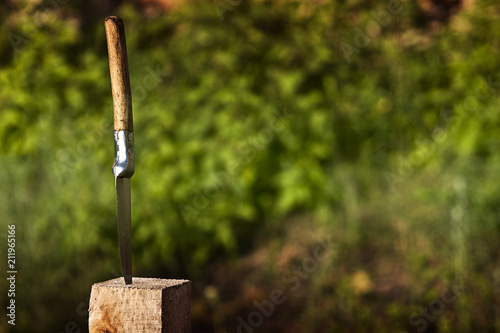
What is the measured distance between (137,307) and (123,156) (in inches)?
12.7

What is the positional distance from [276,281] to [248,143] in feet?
2.65

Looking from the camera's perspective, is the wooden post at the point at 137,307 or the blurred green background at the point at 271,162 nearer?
the wooden post at the point at 137,307

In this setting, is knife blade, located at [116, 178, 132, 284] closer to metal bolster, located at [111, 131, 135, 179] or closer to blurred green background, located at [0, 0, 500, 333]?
metal bolster, located at [111, 131, 135, 179]

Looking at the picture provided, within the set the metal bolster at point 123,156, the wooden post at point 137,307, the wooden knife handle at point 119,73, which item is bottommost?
the wooden post at point 137,307

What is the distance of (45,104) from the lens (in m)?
4.04

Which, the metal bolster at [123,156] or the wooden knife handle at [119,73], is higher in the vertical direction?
the wooden knife handle at [119,73]

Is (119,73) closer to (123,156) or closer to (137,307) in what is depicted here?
(123,156)

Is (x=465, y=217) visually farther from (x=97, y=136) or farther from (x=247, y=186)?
(x=97, y=136)

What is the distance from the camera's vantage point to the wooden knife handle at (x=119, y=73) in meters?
1.39

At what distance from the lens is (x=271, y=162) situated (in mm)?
3645

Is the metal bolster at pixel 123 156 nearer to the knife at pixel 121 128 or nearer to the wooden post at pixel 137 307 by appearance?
the knife at pixel 121 128

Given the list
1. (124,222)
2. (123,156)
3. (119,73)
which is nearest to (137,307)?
(124,222)

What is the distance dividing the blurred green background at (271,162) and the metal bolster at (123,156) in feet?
5.37

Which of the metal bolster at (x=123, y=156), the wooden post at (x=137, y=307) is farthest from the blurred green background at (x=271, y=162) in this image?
the metal bolster at (x=123, y=156)
